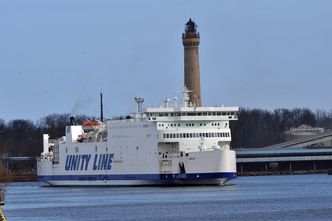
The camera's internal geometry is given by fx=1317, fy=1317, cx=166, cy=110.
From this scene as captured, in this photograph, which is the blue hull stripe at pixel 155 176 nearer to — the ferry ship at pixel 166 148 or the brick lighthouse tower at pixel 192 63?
the ferry ship at pixel 166 148

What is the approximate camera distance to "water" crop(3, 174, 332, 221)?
60.9 meters

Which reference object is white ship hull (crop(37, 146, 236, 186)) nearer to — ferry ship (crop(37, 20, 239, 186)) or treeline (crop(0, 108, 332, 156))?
ferry ship (crop(37, 20, 239, 186))

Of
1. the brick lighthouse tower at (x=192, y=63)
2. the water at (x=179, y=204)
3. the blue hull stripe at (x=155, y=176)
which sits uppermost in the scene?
the brick lighthouse tower at (x=192, y=63)

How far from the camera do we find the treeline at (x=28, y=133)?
15462 centimetres

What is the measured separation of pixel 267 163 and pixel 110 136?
148 ft

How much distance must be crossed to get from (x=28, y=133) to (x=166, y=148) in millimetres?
76352

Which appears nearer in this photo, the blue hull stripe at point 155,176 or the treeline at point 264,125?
the blue hull stripe at point 155,176

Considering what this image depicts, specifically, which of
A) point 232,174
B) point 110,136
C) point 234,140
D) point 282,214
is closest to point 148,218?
point 282,214

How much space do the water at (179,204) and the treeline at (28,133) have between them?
208 feet

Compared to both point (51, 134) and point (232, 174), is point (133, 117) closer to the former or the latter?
point (232, 174)

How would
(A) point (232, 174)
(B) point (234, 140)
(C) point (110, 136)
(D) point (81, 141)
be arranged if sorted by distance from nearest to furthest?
1. (A) point (232, 174)
2. (C) point (110, 136)
3. (D) point (81, 141)
4. (B) point (234, 140)

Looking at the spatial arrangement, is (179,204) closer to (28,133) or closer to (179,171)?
(179,171)

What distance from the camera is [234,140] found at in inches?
5807

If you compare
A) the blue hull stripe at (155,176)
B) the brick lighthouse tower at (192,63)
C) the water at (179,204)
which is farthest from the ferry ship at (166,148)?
the brick lighthouse tower at (192,63)
